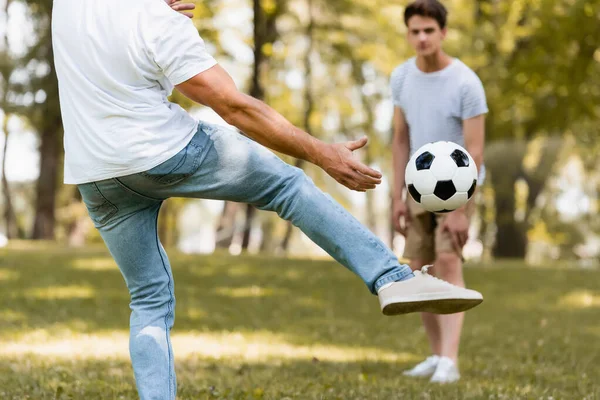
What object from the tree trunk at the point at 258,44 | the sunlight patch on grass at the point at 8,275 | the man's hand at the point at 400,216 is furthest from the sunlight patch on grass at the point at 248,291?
the tree trunk at the point at 258,44

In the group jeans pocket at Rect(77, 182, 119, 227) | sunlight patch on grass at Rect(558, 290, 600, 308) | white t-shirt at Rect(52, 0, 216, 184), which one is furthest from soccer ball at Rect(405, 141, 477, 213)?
sunlight patch on grass at Rect(558, 290, 600, 308)

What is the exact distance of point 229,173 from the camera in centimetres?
359

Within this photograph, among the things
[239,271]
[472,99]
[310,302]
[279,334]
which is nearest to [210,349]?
[279,334]

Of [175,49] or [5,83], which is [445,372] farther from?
[5,83]

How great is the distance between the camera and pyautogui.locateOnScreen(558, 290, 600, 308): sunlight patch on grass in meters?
11.5

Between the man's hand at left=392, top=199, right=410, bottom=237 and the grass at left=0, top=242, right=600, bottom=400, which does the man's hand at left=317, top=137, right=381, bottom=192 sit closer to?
the grass at left=0, top=242, right=600, bottom=400

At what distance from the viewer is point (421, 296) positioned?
3451 mm

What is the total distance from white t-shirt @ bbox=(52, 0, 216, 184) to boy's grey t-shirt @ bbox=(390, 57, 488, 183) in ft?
8.53

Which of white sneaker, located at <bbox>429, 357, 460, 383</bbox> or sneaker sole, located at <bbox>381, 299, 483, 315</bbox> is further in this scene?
white sneaker, located at <bbox>429, 357, 460, 383</bbox>

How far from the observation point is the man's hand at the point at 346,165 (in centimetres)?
339

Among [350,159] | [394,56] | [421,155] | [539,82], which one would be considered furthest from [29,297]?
[539,82]

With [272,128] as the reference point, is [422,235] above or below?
below

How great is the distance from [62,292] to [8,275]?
1.49m

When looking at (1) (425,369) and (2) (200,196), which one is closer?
(2) (200,196)
